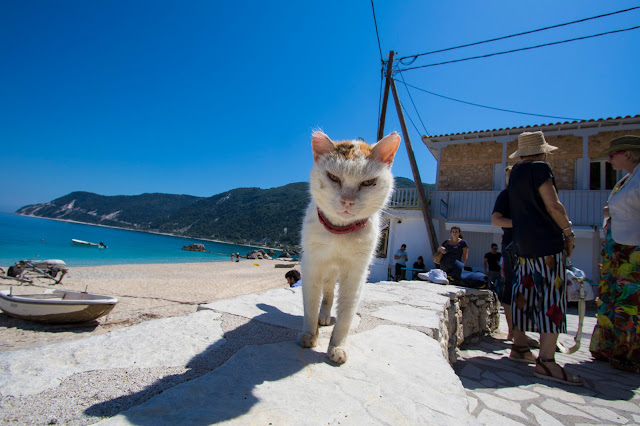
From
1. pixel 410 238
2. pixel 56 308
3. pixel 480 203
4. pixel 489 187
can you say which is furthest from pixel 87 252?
pixel 489 187

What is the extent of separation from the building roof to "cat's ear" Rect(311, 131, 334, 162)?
1447 centimetres

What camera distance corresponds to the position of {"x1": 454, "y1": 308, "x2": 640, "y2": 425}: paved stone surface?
2.16 m

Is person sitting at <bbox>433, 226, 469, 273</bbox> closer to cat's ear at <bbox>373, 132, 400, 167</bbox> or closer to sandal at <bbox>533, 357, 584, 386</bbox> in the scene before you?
sandal at <bbox>533, 357, 584, 386</bbox>

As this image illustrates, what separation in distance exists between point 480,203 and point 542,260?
12.5 meters

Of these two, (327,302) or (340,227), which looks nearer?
(340,227)

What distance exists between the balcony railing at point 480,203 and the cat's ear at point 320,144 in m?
13.8

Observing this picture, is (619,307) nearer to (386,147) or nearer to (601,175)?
(386,147)

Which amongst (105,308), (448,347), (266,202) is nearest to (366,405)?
(448,347)

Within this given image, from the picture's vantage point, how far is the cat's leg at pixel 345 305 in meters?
1.87

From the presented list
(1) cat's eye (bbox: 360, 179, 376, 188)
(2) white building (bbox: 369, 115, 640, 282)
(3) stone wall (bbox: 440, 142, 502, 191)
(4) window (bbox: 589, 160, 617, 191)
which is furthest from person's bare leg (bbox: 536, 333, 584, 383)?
(4) window (bbox: 589, 160, 617, 191)

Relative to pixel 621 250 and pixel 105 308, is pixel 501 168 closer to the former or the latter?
pixel 621 250

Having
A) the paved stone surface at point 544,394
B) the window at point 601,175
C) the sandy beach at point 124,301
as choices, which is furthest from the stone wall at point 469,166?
the paved stone surface at point 544,394

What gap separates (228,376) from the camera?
4.53ft

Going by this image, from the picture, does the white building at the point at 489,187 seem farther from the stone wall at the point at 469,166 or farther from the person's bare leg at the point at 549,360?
the person's bare leg at the point at 549,360
